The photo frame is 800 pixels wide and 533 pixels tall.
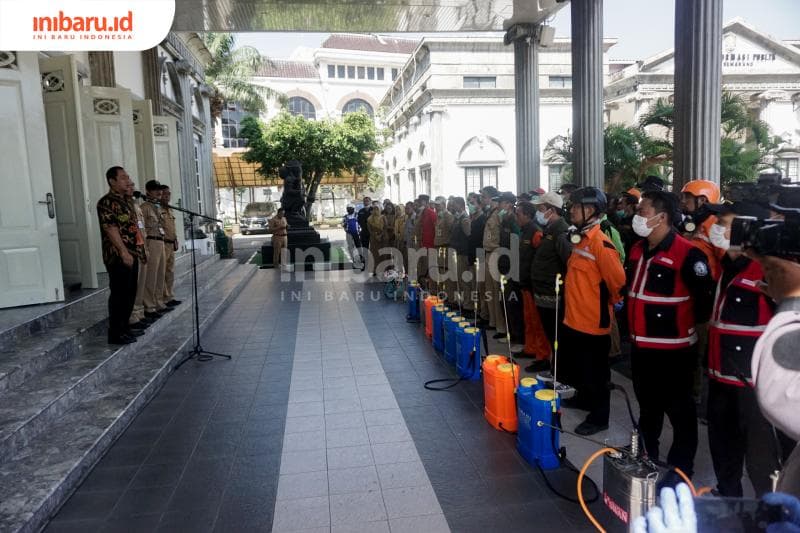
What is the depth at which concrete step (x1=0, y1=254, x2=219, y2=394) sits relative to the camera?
4375mm

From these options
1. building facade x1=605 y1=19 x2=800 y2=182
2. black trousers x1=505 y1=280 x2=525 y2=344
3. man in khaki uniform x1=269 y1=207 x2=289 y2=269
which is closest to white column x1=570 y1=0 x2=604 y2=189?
black trousers x1=505 y1=280 x2=525 y2=344

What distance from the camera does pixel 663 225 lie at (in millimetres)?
3178

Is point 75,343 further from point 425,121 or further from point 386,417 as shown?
point 425,121

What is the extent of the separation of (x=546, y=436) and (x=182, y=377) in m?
3.88

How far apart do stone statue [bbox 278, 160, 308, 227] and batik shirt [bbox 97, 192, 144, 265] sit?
10.1 metres

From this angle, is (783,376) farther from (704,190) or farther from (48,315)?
(48,315)

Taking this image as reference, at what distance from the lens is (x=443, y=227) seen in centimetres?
911

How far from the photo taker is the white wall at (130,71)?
1024 cm

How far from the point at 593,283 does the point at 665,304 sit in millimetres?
744

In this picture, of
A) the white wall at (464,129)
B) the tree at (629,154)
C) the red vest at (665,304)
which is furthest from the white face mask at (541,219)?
the white wall at (464,129)

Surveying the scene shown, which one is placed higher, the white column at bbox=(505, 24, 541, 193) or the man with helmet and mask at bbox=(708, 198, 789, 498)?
the white column at bbox=(505, 24, 541, 193)

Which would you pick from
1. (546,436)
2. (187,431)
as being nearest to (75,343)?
(187,431)

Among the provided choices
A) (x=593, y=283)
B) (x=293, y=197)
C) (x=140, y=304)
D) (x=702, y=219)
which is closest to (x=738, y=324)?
(x=702, y=219)

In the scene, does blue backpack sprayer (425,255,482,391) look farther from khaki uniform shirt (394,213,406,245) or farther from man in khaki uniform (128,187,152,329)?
khaki uniform shirt (394,213,406,245)
